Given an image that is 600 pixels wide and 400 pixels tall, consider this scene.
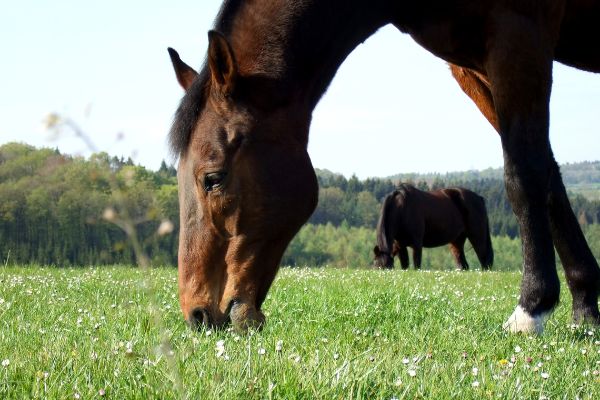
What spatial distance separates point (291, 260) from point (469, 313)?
4311 inches

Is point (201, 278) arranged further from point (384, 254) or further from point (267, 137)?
point (384, 254)

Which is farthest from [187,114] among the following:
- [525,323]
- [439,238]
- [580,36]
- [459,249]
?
[459,249]

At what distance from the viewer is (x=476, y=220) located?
33.3 m

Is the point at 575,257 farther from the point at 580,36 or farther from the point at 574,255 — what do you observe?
the point at 580,36

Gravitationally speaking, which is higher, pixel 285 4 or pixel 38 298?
pixel 285 4

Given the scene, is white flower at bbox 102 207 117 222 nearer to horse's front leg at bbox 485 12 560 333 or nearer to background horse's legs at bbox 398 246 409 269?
horse's front leg at bbox 485 12 560 333

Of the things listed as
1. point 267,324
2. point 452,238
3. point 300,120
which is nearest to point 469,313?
point 267,324

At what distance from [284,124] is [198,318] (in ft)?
4.55

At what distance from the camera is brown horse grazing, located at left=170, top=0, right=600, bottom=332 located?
14.1 ft

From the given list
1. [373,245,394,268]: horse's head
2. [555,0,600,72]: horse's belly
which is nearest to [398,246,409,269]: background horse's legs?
[373,245,394,268]: horse's head

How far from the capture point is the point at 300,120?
4660mm

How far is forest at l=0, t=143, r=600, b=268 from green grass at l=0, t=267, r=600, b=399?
0.68 feet

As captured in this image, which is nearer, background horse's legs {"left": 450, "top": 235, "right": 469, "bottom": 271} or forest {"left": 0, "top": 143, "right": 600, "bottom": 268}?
forest {"left": 0, "top": 143, "right": 600, "bottom": 268}

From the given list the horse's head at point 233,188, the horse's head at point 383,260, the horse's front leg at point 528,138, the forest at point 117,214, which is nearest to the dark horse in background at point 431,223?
the horse's head at point 383,260
